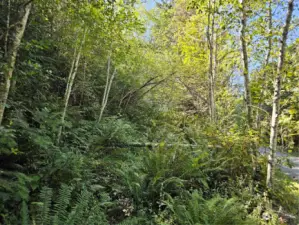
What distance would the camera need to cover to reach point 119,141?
4613mm

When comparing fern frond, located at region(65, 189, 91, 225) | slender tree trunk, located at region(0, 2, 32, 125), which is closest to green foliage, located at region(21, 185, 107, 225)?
fern frond, located at region(65, 189, 91, 225)

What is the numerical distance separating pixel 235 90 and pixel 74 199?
6480 millimetres

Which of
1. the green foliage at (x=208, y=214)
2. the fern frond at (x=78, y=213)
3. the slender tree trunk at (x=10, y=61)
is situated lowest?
the green foliage at (x=208, y=214)

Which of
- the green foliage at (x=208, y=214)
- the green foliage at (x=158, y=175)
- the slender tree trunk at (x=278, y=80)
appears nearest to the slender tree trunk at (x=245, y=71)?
the slender tree trunk at (x=278, y=80)

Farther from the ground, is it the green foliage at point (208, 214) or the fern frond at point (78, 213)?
the fern frond at point (78, 213)

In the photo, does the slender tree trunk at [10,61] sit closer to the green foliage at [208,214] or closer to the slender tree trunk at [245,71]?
the green foliage at [208,214]

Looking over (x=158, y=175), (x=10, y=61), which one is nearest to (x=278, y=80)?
(x=158, y=175)

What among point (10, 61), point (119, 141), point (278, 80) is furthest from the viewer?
point (119, 141)

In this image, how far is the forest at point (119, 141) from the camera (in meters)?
2.49

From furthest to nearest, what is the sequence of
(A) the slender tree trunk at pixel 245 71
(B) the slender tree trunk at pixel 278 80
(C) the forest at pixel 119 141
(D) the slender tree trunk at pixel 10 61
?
(A) the slender tree trunk at pixel 245 71 < (B) the slender tree trunk at pixel 278 80 < (C) the forest at pixel 119 141 < (D) the slender tree trunk at pixel 10 61

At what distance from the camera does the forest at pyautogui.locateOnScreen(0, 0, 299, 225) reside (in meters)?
2.49

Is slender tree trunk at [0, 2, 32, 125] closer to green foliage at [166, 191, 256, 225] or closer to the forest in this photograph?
the forest

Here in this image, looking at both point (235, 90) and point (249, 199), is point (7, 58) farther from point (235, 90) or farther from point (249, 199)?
point (235, 90)

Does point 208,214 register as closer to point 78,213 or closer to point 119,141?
point 78,213
